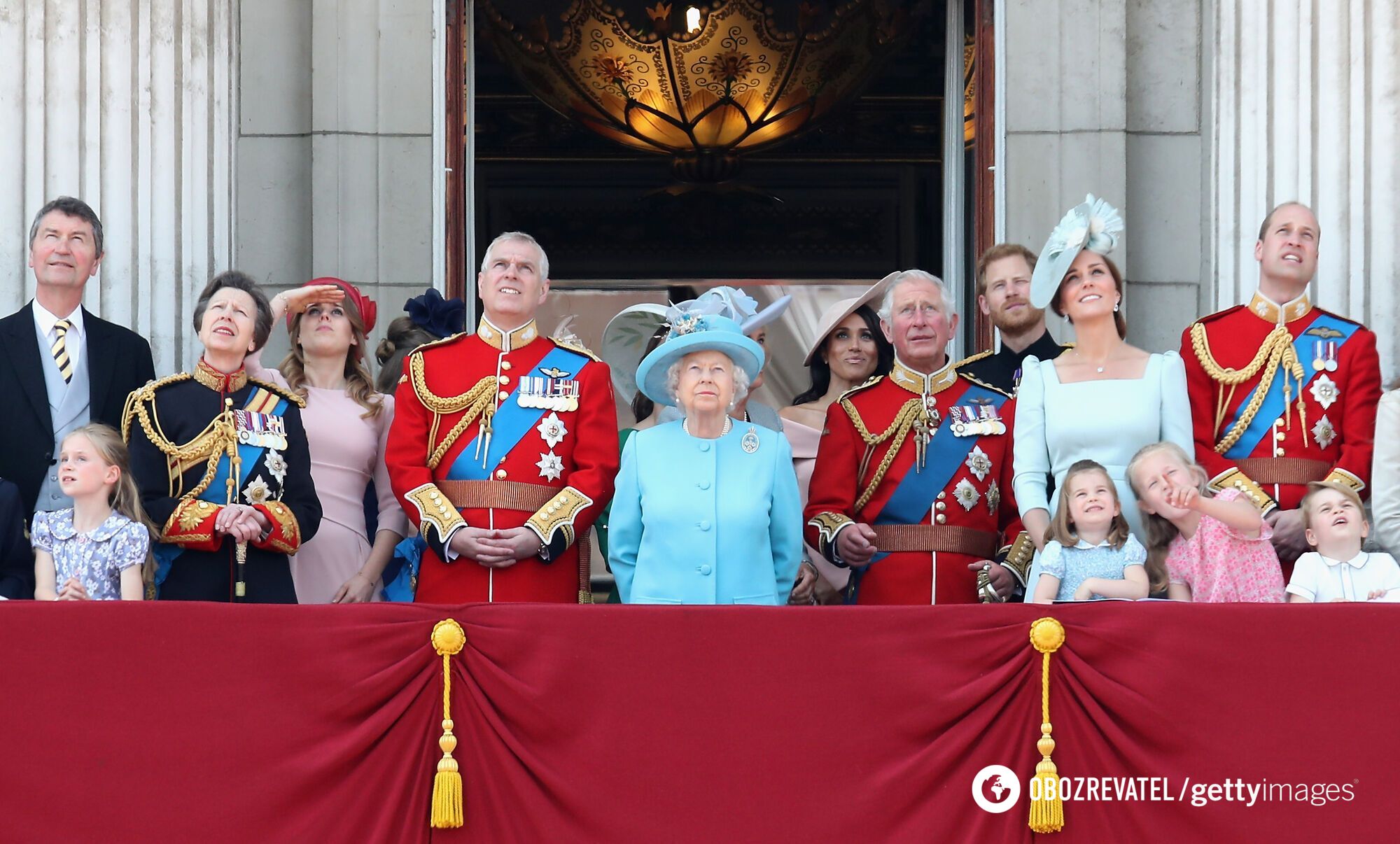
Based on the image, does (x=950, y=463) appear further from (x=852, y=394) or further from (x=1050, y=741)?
(x=1050, y=741)

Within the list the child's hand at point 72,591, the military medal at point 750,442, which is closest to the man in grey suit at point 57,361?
the child's hand at point 72,591

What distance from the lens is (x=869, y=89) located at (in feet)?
41.0

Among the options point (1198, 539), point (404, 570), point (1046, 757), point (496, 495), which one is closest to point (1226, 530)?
point (1198, 539)

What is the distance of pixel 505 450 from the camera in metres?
5.41

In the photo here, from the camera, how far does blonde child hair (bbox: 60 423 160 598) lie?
5.05 metres

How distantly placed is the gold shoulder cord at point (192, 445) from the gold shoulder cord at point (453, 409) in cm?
52

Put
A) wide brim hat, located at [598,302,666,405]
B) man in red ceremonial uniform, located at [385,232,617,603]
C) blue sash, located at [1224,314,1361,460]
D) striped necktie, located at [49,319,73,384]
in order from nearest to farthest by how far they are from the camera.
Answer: man in red ceremonial uniform, located at [385,232,617,603], blue sash, located at [1224,314,1361,460], striped necktie, located at [49,319,73,384], wide brim hat, located at [598,302,666,405]

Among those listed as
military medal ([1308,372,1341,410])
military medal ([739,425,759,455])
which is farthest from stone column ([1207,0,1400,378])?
military medal ([739,425,759,455])

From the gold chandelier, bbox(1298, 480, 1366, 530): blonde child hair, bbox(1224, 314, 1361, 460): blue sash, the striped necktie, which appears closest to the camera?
bbox(1298, 480, 1366, 530): blonde child hair

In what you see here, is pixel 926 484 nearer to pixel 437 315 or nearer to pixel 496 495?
pixel 496 495

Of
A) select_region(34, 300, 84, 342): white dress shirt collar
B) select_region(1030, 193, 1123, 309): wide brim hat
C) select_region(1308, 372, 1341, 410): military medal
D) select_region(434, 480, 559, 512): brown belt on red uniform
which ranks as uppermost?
select_region(1030, 193, 1123, 309): wide brim hat

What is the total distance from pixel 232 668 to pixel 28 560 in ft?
3.30

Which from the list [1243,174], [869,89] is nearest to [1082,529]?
[1243,174]

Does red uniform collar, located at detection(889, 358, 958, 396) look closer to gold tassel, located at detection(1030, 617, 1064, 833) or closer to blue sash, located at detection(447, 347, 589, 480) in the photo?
blue sash, located at detection(447, 347, 589, 480)
